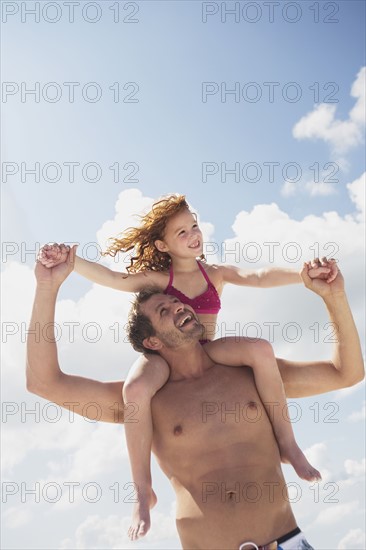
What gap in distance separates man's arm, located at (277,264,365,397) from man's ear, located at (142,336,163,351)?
1097mm

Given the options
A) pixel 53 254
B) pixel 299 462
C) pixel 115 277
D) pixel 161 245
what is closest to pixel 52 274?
pixel 53 254

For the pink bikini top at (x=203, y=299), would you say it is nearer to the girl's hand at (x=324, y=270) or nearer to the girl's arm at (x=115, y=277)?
the girl's arm at (x=115, y=277)

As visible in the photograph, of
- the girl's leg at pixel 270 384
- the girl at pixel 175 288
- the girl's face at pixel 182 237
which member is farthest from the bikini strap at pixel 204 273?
the girl's leg at pixel 270 384

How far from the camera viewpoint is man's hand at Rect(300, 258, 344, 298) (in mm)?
5355

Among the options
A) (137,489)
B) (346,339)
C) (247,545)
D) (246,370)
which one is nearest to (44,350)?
(137,489)

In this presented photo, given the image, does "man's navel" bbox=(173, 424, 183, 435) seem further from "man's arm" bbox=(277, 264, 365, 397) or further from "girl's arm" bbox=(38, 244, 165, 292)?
"girl's arm" bbox=(38, 244, 165, 292)

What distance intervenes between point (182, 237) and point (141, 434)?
2296 mm

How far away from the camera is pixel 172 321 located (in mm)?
5289

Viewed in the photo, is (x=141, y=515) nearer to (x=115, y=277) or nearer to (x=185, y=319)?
(x=185, y=319)

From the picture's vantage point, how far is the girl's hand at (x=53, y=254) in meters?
5.38

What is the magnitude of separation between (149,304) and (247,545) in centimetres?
208

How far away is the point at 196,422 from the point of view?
486 centimetres

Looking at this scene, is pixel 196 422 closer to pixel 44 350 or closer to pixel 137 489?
pixel 137 489

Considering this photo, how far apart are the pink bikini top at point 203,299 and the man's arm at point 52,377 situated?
1.26 m
